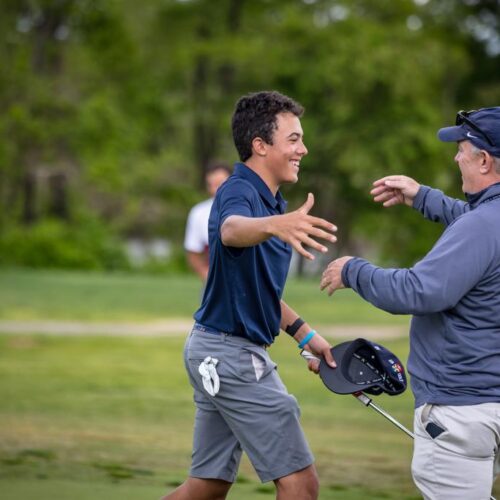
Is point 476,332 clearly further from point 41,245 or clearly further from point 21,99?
point 21,99

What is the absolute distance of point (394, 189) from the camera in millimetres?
4758

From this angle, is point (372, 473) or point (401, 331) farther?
point (401, 331)

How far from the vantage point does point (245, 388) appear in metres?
4.58

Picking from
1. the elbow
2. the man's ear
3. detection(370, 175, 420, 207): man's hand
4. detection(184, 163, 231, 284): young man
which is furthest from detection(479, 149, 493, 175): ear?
detection(184, 163, 231, 284): young man

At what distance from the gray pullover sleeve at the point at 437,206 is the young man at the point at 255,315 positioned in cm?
55

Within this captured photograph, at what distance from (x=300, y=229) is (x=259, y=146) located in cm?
84

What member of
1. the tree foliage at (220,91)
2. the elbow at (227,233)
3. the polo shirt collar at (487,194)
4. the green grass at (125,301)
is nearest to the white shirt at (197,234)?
the elbow at (227,233)

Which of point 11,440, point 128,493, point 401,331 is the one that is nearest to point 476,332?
point 128,493

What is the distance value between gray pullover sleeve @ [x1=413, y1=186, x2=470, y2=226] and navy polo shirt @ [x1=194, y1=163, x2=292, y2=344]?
61 centimetres

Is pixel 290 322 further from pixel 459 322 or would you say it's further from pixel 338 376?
pixel 459 322

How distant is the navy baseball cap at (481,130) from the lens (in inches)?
161

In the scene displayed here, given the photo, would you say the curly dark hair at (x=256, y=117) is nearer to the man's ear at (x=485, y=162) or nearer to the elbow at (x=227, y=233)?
the elbow at (x=227, y=233)

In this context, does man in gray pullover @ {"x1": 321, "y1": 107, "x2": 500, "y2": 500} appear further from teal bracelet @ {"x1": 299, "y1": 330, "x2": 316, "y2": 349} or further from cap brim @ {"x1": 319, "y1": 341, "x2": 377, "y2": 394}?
teal bracelet @ {"x1": 299, "y1": 330, "x2": 316, "y2": 349}

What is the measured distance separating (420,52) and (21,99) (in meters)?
15.4
